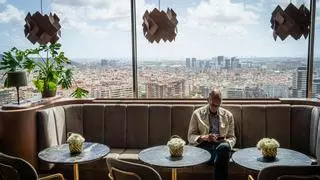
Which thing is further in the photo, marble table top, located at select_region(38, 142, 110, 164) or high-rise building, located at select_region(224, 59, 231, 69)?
high-rise building, located at select_region(224, 59, 231, 69)

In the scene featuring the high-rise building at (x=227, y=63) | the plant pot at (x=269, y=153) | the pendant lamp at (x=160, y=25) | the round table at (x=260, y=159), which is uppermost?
the pendant lamp at (x=160, y=25)

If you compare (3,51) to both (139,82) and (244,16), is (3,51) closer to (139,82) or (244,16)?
(139,82)

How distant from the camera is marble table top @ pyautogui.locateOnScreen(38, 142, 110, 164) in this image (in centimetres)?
333

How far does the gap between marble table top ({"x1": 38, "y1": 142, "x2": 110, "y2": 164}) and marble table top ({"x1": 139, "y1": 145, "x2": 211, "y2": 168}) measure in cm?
42

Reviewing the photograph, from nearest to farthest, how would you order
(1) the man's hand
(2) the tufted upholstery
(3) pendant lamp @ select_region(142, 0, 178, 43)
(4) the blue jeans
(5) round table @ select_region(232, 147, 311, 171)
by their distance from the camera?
(5) round table @ select_region(232, 147, 311, 171) < (4) the blue jeans < (1) the man's hand < (3) pendant lamp @ select_region(142, 0, 178, 43) < (2) the tufted upholstery

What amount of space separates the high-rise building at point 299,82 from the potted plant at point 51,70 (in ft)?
8.77

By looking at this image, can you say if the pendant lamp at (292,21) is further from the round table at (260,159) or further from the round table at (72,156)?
the round table at (72,156)

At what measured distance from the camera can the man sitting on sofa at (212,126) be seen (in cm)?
403

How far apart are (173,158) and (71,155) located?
3.02ft

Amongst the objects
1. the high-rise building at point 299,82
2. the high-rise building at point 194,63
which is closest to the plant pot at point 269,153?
the high-rise building at point 299,82

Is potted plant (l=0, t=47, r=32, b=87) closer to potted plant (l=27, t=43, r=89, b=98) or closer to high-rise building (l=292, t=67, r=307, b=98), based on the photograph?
potted plant (l=27, t=43, r=89, b=98)

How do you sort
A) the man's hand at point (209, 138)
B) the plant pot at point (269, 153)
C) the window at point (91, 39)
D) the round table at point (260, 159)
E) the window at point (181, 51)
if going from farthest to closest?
the window at point (91, 39), the window at point (181, 51), the man's hand at point (209, 138), the plant pot at point (269, 153), the round table at point (260, 159)

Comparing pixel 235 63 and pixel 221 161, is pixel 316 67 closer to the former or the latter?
pixel 235 63

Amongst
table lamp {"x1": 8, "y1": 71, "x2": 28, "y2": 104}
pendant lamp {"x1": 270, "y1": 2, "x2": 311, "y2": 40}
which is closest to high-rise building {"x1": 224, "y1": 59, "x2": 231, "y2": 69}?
pendant lamp {"x1": 270, "y1": 2, "x2": 311, "y2": 40}
